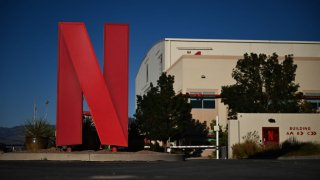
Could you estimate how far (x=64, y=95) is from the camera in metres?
23.2

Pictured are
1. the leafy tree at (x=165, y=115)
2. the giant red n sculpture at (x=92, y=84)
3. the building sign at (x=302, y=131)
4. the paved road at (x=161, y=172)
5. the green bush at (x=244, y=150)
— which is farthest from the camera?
the leafy tree at (x=165, y=115)

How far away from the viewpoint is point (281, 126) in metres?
34.5

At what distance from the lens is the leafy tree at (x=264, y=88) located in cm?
4241

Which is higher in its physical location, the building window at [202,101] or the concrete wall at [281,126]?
the building window at [202,101]

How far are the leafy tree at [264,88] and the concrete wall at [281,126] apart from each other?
276 inches

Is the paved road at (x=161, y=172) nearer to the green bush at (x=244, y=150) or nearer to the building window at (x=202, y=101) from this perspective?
the green bush at (x=244, y=150)

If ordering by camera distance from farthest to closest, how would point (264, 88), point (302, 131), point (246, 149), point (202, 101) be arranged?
point (202, 101), point (264, 88), point (302, 131), point (246, 149)

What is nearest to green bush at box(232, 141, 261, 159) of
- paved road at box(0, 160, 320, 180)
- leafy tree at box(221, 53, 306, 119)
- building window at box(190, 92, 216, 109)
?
leafy tree at box(221, 53, 306, 119)

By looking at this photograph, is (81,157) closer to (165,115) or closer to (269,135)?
(269,135)

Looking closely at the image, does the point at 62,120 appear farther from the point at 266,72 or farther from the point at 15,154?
the point at 266,72

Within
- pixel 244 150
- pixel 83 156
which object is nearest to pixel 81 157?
pixel 83 156

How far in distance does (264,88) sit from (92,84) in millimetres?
24224

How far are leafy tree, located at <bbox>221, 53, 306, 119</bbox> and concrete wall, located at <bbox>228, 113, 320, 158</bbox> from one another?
7.00 meters

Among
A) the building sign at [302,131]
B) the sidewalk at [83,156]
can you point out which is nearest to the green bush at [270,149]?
the building sign at [302,131]
